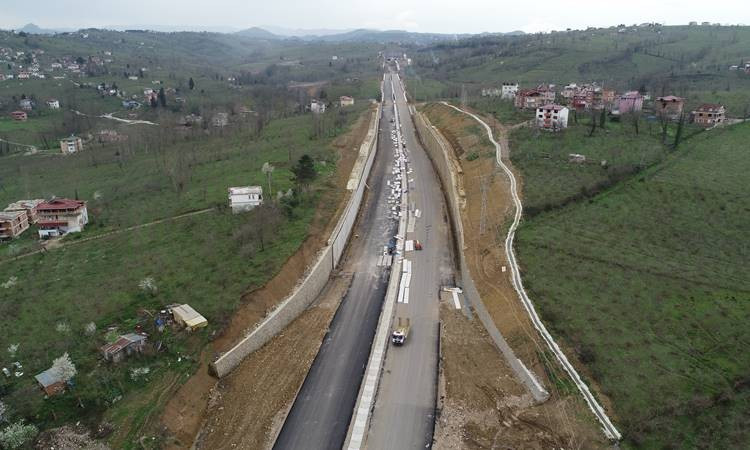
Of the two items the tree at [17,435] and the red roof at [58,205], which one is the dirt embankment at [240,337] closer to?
the tree at [17,435]

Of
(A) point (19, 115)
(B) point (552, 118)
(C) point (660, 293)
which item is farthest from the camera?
(A) point (19, 115)

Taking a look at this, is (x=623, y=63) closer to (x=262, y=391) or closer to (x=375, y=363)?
(x=375, y=363)

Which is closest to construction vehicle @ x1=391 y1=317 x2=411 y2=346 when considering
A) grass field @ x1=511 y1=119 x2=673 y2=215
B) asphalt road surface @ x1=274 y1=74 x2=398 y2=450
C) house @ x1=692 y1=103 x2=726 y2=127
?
asphalt road surface @ x1=274 y1=74 x2=398 y2=450

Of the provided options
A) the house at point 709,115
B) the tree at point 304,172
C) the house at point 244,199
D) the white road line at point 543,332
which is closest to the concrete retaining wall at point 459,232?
the white road line at point 543,332

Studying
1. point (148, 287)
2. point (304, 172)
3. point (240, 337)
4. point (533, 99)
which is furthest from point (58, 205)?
point (533, 99)

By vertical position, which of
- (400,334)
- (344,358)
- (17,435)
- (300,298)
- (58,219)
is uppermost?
(58,219)

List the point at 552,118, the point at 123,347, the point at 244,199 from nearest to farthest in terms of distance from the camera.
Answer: the point at 123,347, the point at 244,199, the point at 552,118

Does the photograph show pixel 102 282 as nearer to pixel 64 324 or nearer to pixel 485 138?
pixel 64 324

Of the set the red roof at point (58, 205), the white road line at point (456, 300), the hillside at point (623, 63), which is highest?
the hillside at point (623, 63)

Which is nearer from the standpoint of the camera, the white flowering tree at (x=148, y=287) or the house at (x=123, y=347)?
the house at (x=123, y=347)
